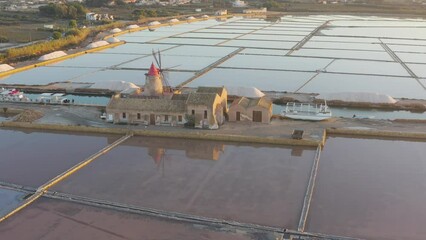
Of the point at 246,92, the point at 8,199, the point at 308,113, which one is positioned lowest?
the point at 8,199

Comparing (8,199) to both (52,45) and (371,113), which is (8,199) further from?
(52,45)

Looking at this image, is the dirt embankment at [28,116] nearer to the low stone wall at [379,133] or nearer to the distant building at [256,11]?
the low stone wall at [379,133]

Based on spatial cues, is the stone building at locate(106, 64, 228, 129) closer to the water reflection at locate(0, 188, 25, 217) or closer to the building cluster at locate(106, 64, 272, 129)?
the building cluster at locate(106, 64, 272, 129)

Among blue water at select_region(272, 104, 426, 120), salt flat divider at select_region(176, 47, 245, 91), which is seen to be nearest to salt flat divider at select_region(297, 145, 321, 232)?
blue water at select_region(272, 104, 426, 120)

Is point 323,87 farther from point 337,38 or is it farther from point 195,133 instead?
point 337,38

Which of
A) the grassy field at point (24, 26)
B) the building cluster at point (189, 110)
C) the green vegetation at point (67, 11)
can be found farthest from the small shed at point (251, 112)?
the green vegetation at point (67, 11)

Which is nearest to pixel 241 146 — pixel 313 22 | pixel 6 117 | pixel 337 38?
pixel 6 117

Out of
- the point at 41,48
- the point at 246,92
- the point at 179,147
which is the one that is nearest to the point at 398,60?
the point at 246,92
